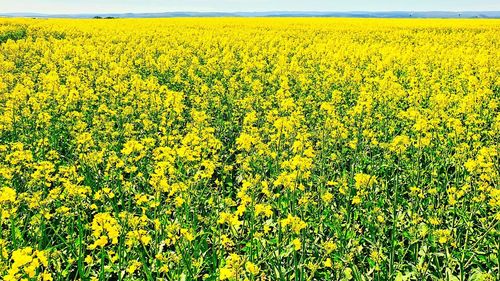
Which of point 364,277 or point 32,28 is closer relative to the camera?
point 364,277

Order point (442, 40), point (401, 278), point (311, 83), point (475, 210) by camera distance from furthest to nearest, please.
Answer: point (442, 40)
point (311, 83)
point (475, 210)
point (401, 278)

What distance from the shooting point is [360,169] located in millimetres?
5281

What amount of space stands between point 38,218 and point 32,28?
2347 cm

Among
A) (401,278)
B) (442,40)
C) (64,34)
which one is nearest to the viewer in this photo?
(401,278)

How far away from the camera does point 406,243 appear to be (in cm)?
405

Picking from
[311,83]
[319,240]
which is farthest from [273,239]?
[311,83]

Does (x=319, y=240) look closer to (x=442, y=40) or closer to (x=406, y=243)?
(x=406, y=243)

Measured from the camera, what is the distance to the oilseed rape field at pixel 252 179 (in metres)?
3.30

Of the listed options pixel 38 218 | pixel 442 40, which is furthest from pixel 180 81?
pixel 442 40

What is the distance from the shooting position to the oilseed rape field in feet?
10.8

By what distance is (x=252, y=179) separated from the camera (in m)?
3.47

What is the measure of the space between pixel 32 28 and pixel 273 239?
24.2 meters

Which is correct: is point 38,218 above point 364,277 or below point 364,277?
above

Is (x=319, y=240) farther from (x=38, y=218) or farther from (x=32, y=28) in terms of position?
(x=32, y=28)
